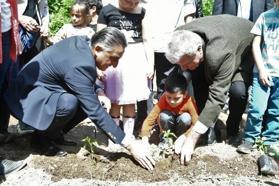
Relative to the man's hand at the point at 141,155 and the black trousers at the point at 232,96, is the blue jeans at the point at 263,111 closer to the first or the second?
the black trousers at the point at 232,96

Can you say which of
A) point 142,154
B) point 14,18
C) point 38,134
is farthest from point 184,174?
point 14,18

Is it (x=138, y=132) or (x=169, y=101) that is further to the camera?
(x=138, y=132)

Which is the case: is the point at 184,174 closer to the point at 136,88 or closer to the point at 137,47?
the point at 136,88

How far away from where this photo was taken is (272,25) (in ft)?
14.6

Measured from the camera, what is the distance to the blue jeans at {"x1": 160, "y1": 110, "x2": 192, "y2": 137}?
4566mm

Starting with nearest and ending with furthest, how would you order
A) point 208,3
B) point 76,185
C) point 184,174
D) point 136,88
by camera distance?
point 76,185 → point 184,174 → point 136,88 → point 208,3

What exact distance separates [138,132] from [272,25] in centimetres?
173

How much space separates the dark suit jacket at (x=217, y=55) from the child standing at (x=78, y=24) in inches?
68.0

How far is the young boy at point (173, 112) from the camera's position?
4.48 meters

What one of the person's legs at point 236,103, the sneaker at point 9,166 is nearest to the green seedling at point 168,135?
the person's legs at point 236,103

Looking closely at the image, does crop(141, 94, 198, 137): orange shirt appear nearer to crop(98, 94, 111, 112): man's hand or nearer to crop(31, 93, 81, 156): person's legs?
crop(98, 94, 111, 112): man's hand

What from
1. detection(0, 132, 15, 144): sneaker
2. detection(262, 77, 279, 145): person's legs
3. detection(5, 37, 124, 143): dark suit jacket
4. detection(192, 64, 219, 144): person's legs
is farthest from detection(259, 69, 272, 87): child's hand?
detection(0, 132, 15, 144): sneaker

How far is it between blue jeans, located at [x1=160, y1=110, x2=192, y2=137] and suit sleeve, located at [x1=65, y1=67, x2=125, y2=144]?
2.43 ft

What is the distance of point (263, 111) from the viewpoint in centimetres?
449
